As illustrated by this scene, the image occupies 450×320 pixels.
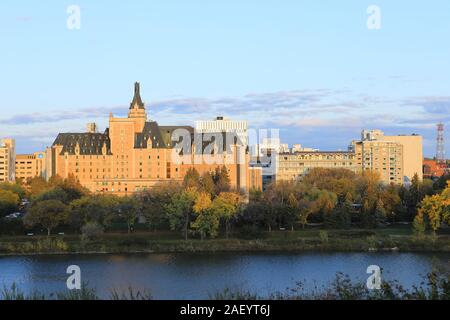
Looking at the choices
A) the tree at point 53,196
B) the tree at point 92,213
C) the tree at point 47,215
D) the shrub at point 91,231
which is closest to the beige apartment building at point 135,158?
the tree at point 53,196

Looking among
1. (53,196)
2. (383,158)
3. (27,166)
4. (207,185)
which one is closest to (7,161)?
(27,166)

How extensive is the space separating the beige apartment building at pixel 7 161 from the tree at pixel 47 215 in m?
52.9

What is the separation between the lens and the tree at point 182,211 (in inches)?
1763

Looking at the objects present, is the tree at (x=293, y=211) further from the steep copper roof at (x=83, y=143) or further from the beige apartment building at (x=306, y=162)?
the beige apartment building at (x=306, y=162)

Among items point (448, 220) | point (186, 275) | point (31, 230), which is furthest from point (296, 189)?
point (186, 275)

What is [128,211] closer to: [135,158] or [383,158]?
[135,158]

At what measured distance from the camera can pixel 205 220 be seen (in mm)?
43750

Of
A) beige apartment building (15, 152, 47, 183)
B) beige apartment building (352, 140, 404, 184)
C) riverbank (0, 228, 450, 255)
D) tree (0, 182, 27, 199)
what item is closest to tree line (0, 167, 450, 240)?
riverbank (0, 228, 450, 255)

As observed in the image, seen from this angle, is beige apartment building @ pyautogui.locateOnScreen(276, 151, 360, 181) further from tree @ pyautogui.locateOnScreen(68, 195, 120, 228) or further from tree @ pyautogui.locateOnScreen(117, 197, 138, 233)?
tree @ pyautogui.locateOnScreen(68, 195, 120, 228)

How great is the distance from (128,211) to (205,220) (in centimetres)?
568

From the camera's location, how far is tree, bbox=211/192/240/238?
44.6 metres
